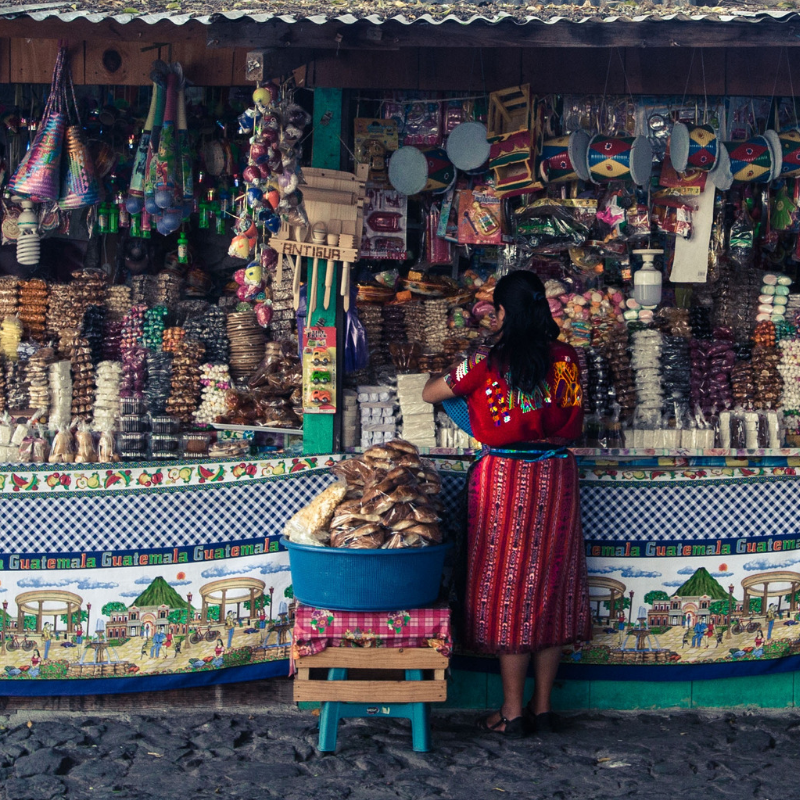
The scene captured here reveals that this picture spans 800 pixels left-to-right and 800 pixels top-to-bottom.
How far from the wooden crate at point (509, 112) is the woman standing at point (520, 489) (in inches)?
46.1

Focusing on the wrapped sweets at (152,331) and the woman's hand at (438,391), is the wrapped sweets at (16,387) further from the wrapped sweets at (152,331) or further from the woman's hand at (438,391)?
the woman's hand at (438,391)

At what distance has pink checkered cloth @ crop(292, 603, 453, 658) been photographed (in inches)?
161

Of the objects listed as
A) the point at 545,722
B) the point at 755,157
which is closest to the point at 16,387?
the point at 545,722

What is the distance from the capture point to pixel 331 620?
4.09m

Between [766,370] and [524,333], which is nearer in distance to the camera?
[524,333]

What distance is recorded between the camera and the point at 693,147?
516cm

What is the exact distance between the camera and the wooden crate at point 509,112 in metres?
5.02

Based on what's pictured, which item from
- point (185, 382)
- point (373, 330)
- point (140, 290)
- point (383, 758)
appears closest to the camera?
point (383, 758)

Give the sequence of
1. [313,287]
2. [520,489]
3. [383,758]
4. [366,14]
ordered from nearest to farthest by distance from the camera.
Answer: [366,14] → [383,758] → [520,489] → [313,287]

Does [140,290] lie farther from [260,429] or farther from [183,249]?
[260,429]

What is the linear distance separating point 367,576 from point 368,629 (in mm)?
227

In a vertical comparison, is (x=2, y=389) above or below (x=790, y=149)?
below

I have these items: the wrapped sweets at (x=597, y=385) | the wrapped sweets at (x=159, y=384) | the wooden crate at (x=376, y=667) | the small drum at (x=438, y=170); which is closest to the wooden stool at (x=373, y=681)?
the wooden crate at (x=376, y=667)

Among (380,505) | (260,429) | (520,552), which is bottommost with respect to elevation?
(520,552)
